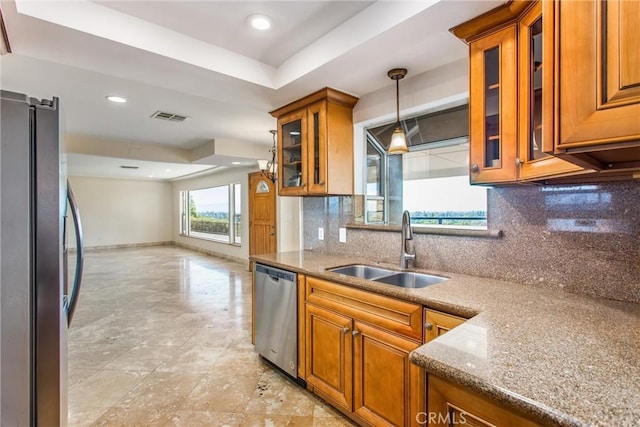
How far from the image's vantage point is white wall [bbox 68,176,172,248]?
912 cm

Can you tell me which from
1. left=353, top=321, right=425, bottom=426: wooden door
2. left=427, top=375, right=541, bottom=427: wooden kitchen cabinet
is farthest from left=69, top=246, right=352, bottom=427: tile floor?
left=427, top=375, right=541, bottom=427: wooden kitchen cabinet

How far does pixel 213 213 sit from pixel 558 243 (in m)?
8.29

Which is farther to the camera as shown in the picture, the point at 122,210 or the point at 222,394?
the point at 122,210

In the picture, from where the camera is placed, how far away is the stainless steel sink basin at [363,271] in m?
2.18

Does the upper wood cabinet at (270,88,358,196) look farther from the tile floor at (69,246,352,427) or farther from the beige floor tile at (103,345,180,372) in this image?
the beige floor tile at (103,345,180,372)

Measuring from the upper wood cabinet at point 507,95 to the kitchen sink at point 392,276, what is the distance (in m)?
0.71

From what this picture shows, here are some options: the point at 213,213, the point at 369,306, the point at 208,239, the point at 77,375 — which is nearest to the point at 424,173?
the point at 369,306

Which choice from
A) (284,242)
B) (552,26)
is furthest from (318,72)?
(284,242)

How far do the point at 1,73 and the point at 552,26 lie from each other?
3.59m

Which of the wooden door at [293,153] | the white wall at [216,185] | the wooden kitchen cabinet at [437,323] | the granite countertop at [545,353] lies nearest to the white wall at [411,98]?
the wooden door at [293,153]

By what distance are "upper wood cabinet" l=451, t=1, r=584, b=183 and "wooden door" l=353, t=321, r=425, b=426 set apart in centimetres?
97

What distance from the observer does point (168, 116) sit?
147 inches

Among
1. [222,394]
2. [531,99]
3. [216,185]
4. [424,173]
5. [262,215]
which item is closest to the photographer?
[531,99]

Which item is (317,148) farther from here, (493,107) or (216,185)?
(216,185)
